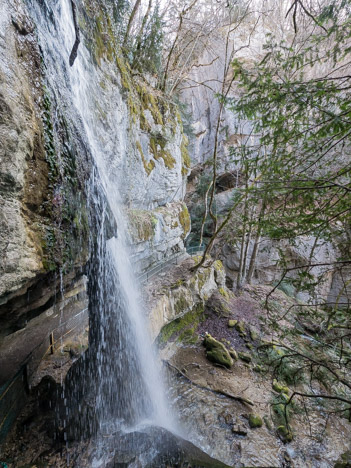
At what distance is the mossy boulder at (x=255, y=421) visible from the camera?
15.3 feet

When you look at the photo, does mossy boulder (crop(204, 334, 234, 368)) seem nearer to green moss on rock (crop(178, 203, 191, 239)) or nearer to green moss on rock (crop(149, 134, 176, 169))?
green moss on rock (crop(178, 203, 191, 239))

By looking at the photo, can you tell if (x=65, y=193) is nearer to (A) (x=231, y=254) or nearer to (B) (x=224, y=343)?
(B) (x=224, y=343)

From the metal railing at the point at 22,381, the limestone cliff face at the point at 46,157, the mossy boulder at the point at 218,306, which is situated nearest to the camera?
the limestone cliff face at the point at 46,157

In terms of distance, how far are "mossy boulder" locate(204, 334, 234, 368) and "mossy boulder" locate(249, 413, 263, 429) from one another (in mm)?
1632

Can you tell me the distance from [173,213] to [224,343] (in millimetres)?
5162

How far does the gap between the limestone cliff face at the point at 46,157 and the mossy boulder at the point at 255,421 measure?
4531mm

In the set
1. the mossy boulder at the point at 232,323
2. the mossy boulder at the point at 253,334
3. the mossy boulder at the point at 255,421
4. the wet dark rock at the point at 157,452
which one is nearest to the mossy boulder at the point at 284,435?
the mossy boulder at the point at 255,421

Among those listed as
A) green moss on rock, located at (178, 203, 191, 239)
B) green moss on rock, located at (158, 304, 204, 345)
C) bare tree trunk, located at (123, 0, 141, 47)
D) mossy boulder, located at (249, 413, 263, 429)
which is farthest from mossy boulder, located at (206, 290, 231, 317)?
bare tree trunk, located at (123, 0, 141, 47)

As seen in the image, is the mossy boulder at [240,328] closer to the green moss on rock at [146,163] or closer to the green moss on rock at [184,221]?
the green moss on rock at [184,221]

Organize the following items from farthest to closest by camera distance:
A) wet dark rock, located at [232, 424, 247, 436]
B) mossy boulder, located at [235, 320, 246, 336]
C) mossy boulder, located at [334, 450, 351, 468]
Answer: mossy boulder, located at [235, 320, 246, 336] → wet dark rock, located at [232, 424, 247, 436] → mossy boulder, located at [334, 450, 351, 468]

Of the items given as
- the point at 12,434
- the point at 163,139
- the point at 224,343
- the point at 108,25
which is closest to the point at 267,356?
the point at 224,343

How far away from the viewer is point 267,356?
7.06 meters

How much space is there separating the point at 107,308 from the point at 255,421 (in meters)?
4.09

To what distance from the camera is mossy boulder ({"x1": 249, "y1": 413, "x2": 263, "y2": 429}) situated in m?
4.65
